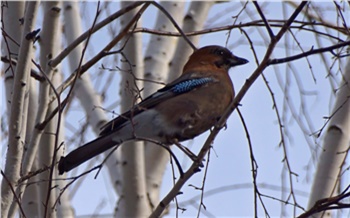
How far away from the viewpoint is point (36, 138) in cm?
334

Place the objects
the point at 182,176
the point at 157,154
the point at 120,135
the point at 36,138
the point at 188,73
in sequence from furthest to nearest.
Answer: the point at 157,154
the point at 188,73
the point at 120,135
the point at 36,138
the point at 182,176

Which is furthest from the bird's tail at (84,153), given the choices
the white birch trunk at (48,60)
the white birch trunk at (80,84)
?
the white birch trunk at (80,84)

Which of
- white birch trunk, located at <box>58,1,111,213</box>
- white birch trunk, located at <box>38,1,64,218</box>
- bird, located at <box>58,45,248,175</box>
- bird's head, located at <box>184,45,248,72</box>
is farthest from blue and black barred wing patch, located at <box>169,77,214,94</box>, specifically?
white birch trunk, located at <box>58,1,111,213</box>

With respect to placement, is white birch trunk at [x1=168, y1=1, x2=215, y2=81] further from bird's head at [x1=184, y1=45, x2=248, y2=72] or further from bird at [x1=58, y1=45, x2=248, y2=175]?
bird at [x1=58, y1=45, x2=248, y2=175]

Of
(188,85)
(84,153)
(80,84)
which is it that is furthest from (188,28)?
(84,153)

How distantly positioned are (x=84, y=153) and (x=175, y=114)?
2.05ft

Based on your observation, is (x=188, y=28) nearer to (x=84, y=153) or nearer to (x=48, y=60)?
(x=48, y=60)

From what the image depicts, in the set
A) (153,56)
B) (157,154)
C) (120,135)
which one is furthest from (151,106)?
(153,56)

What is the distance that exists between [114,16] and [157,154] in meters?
1.84

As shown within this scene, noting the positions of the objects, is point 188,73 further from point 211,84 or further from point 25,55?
point 25,55

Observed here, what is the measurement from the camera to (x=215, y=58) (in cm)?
460

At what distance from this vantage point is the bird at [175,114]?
12.4 feet

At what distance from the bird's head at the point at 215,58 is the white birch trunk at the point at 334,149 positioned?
0.75 metres

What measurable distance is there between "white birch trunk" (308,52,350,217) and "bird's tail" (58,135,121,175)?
3.99ft
